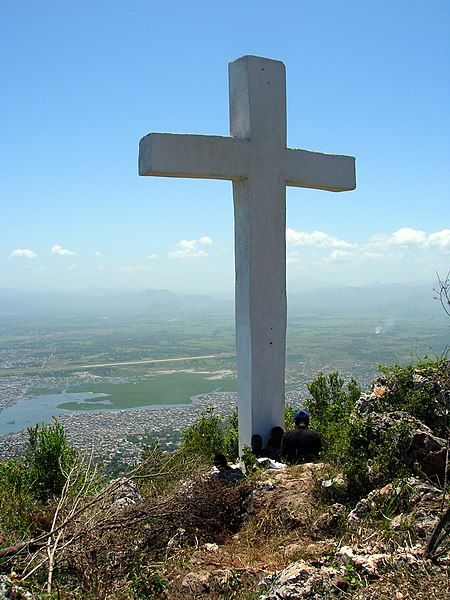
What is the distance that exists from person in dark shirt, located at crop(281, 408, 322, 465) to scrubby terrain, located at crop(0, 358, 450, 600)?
0.41 m

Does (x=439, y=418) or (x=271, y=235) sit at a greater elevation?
(x=271, y=235)

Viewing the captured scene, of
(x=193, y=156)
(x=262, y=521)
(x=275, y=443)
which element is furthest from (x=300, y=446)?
(x=193, y=156)

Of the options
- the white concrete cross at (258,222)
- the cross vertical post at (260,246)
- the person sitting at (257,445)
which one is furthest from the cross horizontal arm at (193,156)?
the person sitting at (257,445)

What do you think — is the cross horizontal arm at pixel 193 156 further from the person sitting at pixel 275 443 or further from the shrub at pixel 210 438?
the shrub at pixel 210 438

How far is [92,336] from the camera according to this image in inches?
3063

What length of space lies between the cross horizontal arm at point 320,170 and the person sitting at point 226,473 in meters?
3.20

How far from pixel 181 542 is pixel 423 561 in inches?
75.9

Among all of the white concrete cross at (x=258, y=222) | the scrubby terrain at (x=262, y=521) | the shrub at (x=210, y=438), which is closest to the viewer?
the scrubby terrain at (x=262, y=521)

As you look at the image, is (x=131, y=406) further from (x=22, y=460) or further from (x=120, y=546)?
(x=120, y=546)

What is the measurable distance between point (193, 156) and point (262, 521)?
3632 mm

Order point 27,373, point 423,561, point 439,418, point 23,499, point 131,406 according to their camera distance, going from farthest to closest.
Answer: point 27,373 < point 131,406 < point 23,499 < point 439,418 < point 423,561

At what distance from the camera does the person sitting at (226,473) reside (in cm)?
587

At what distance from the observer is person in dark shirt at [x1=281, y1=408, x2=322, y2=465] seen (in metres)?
6.64

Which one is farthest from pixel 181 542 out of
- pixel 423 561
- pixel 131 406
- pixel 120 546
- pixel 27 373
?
pixel 27 373
